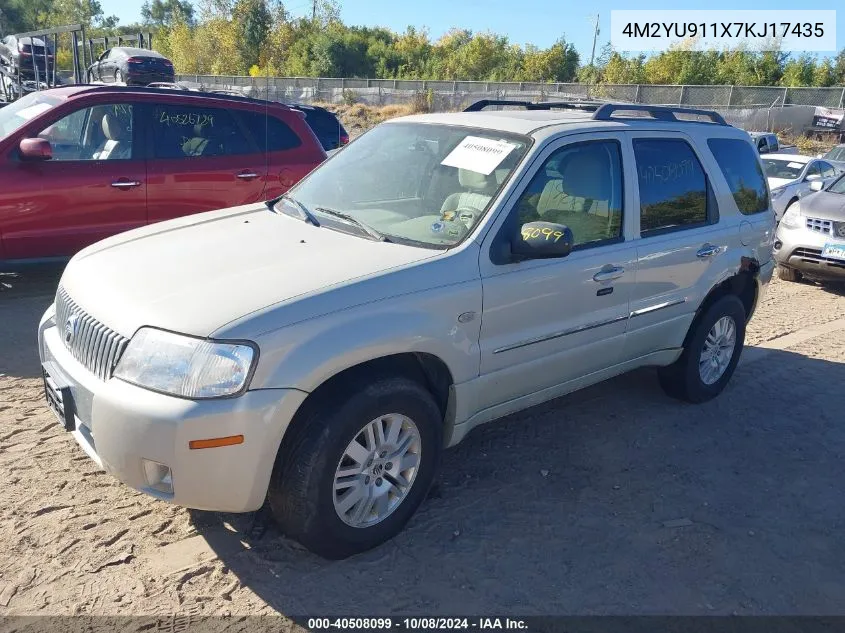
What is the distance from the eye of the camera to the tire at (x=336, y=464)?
285cm

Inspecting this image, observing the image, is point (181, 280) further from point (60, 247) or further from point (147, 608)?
point (60, 247)

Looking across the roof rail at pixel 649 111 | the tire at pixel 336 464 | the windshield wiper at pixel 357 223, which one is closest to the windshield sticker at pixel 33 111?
the windshield wiper at pixel 357 223

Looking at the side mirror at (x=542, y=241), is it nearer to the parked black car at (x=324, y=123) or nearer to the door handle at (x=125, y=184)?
the door handle at (x=125, y=184)

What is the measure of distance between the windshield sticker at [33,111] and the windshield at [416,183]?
11.0 ft

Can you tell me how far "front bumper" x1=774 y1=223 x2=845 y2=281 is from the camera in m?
8.86

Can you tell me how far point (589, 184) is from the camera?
13.1 ft

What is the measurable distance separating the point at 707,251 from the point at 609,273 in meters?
1.07

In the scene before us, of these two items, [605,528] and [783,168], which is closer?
[605,528]

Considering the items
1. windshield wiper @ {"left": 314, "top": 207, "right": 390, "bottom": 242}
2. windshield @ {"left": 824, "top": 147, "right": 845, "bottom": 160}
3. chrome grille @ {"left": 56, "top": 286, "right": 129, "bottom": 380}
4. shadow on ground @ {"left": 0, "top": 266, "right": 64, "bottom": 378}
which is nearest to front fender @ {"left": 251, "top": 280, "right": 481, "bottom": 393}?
windshield wiper @ {"left": 314, "top": 207, "right": 390, "bottom": 242}

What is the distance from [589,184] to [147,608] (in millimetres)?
2978

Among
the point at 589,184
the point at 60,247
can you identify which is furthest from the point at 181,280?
the point at 60,247

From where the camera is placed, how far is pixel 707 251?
15.2ft

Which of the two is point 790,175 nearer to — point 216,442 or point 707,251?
point 707,251

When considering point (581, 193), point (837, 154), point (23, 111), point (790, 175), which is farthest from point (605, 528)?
point (837, 154)
